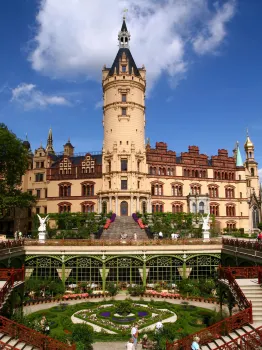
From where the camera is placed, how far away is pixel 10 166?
4800 cm

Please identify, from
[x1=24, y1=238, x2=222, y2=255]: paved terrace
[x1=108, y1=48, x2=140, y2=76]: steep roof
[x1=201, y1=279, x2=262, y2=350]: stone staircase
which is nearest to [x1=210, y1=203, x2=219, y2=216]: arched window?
[x1=108, y1=48, x2=140, y2=76]: steep roof

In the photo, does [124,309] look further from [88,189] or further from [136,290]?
[88,189]

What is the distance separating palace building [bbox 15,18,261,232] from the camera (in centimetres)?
5831

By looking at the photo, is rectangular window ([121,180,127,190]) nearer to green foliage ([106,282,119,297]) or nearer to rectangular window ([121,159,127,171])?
rectangular window ([121,159,127,171])

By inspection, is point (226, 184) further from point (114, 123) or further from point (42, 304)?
point (42, 304)

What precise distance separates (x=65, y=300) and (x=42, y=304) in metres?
2.00

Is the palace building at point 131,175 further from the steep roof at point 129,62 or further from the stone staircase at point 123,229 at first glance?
the stone staircase at point 123,229

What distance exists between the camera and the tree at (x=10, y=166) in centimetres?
4594

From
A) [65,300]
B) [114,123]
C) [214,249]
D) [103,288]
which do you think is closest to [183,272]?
[214,249]

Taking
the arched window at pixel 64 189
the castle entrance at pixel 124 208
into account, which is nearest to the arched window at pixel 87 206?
the arched window at pixel 64 189

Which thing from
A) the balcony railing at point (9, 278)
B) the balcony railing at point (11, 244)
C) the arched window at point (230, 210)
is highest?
the arched window at point (230, 210)

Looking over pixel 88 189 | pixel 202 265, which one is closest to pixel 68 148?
pixel 88 189

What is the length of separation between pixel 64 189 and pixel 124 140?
14.9 m

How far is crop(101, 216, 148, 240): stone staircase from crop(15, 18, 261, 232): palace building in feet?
14.8
